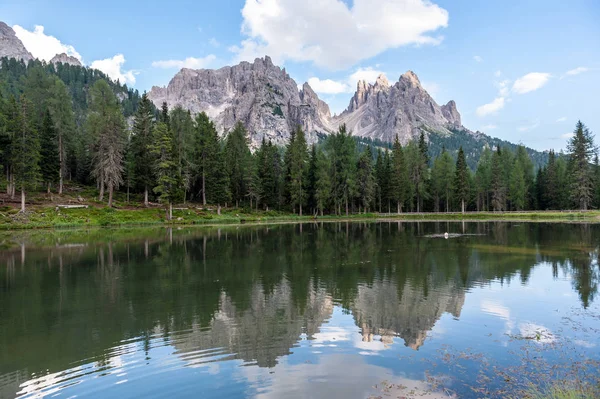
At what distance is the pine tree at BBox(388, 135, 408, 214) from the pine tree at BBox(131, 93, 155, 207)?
56598 millimetres

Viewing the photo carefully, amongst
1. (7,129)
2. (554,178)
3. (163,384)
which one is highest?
(7,129)

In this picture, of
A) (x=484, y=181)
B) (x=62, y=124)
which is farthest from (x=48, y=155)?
(x=484, y=181)

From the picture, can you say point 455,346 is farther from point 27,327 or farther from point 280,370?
point 27,327

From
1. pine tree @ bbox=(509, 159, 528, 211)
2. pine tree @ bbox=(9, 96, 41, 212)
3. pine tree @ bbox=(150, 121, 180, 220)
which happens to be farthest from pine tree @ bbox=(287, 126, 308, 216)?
pine tree @ bbox=(509, 159, 528, 211)

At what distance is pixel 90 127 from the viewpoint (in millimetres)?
74875

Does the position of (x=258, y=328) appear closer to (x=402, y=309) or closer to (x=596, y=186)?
(x=402, y=309)

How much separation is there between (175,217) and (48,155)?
26136 millimetres

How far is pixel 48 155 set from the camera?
6894cm

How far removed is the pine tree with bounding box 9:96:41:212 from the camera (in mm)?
55812

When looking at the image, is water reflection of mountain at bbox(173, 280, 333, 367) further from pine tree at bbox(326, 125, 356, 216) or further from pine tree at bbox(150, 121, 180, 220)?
pine tree at bbox(326, 125, 356, 216)

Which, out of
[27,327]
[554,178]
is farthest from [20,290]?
[554,178]

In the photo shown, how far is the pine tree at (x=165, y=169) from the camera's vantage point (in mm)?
65250

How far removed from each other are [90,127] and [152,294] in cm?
6871

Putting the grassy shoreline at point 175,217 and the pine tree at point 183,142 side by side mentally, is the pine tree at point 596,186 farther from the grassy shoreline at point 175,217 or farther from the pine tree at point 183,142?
the pine tree at point 183,142
